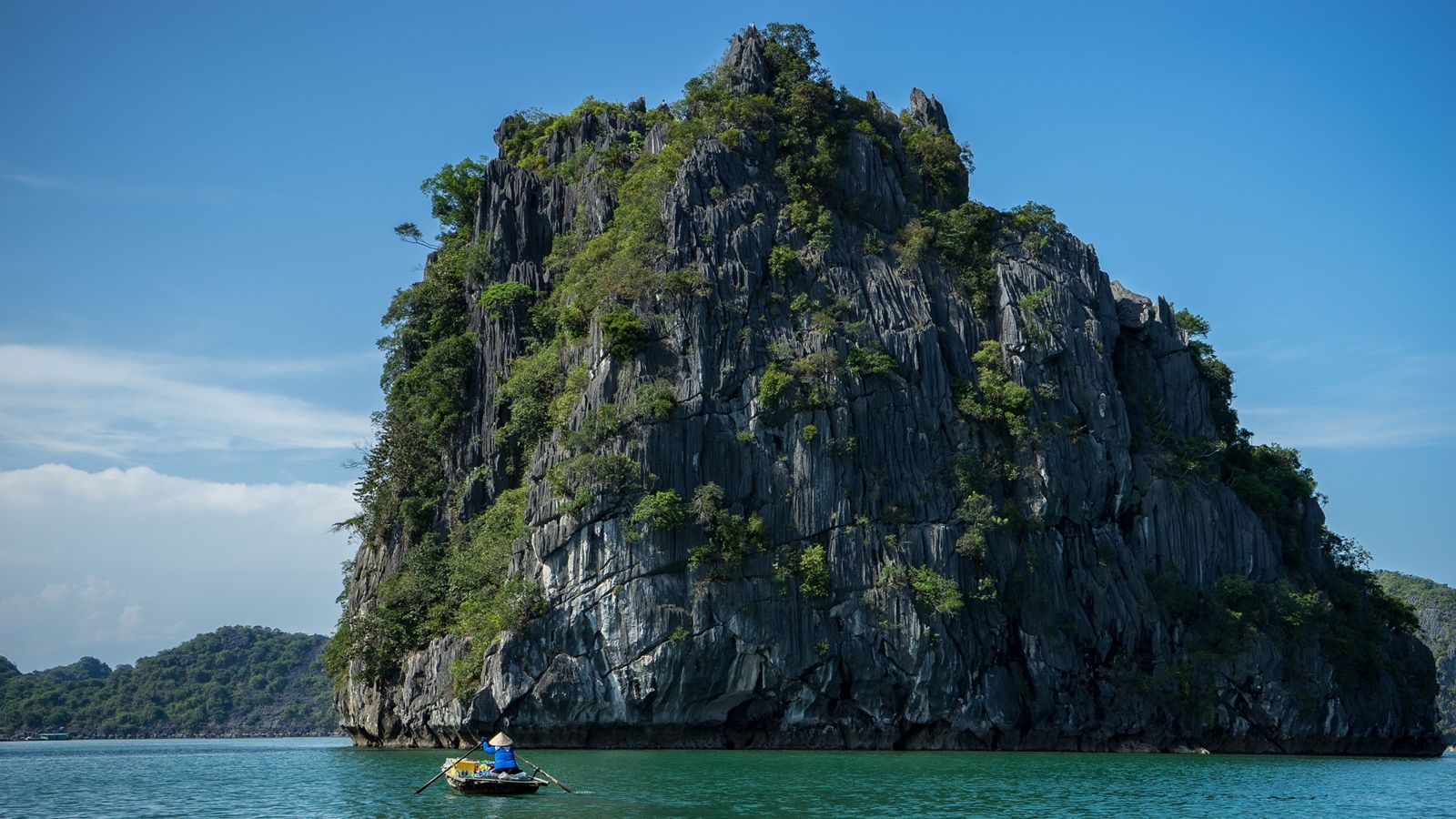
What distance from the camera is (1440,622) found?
12588 cm

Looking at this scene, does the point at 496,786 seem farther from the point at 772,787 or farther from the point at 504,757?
the point at 772,787

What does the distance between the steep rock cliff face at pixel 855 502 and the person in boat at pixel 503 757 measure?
1421 cm

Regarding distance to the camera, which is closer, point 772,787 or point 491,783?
point 491,783

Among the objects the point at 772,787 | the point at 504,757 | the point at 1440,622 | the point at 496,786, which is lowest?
the point at 772,787

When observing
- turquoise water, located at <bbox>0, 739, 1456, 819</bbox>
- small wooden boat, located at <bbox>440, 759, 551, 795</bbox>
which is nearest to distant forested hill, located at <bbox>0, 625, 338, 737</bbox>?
turquoise water, located at <bbox>0, 739, 1456, 819</bbox>

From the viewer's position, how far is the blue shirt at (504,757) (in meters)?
32.1

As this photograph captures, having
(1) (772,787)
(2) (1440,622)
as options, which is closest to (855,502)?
(1) (772,787)

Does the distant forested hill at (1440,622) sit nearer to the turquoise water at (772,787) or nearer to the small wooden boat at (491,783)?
the turquoise water at (772,787)

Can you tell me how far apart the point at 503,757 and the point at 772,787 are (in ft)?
23.3

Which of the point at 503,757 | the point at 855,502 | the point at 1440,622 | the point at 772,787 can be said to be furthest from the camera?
the point at 1440,622

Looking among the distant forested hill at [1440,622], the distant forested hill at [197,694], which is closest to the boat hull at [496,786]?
the distant forested hill at [197,694]

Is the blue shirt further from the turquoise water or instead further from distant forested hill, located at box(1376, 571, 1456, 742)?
distant forested hill, located at box(1376, 571, 1456, 742)

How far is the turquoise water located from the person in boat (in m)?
0.78

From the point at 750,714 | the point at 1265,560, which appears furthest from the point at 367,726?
the point at 1265,560
